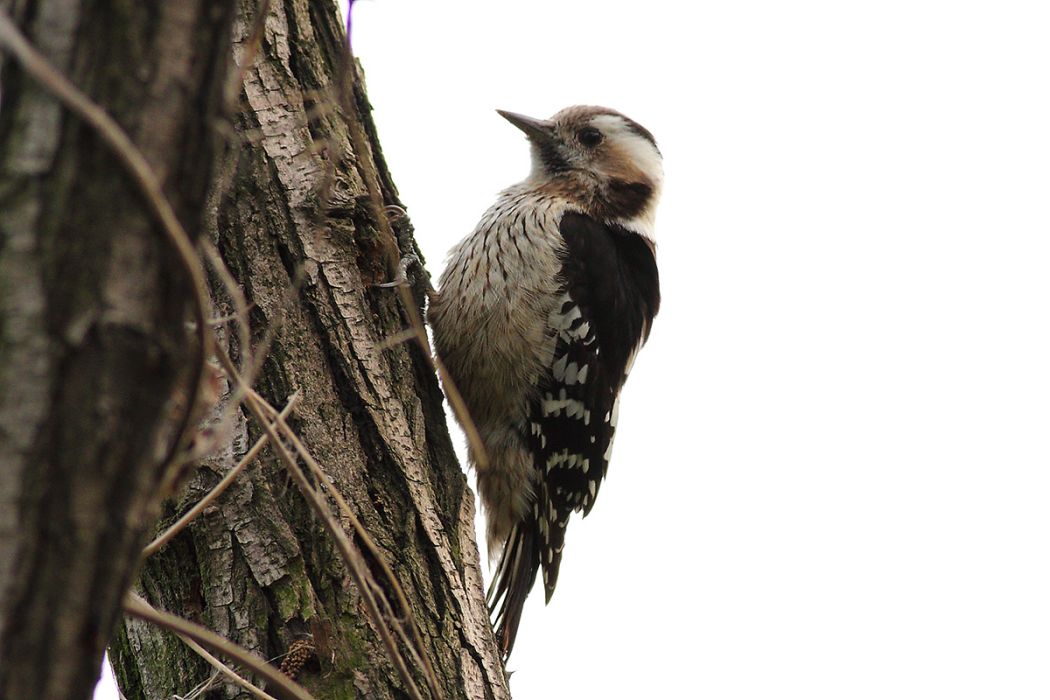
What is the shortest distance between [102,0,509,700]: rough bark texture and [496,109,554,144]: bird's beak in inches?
72.1

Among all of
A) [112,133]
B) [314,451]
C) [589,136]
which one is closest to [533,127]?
[589,136]

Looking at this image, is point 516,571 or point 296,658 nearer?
point 296,658

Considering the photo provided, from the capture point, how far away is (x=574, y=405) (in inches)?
161

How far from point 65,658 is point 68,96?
0.51 m

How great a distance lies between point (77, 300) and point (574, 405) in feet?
10.3

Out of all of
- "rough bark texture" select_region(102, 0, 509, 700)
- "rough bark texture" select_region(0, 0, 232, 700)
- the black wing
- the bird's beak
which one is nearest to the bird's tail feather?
the black wing

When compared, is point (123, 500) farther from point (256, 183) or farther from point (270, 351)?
point (256, 183)

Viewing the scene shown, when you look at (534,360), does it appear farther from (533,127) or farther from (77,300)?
(77,300)

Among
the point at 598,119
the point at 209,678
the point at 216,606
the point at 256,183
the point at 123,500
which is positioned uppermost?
the point at 598,119

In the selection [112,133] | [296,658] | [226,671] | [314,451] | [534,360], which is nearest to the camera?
[112,133]

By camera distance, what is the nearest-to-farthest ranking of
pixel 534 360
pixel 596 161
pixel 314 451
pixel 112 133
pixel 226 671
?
pixel 112 133, pixel 226 671, pixel 314 451, pixel 534 360, pixel 596 161

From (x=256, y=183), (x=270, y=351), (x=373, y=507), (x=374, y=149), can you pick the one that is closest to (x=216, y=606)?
(x=373, y=507)

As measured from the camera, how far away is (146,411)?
1034mm

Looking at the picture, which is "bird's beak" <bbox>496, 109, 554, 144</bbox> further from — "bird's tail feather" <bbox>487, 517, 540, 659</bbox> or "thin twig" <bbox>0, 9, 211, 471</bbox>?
"thin twig" <bbox>0, 9, 211, 471</bbox>
